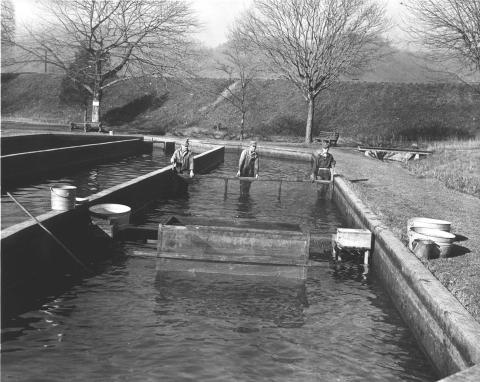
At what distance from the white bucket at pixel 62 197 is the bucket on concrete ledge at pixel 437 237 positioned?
6004 millimetres

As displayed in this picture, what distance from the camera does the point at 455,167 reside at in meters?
23.7

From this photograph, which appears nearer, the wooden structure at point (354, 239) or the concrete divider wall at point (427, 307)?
the concrete divider wall at point (427, 307)

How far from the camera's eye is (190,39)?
42.6 meters

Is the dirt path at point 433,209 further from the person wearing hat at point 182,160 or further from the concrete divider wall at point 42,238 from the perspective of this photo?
the concrete divider wall at point 42,238

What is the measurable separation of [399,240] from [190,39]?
114 feet

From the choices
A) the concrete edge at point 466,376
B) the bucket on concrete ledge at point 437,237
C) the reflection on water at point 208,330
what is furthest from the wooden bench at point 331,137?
the concrete edge at point 466,376

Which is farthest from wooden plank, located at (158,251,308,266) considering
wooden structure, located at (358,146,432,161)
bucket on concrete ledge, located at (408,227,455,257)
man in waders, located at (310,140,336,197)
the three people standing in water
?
wooden structure, located at (358,146,432,161)

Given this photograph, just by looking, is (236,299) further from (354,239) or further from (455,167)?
(455,167)

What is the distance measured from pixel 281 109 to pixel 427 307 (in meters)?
45.2

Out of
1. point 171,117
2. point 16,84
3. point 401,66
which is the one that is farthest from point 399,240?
point 401,66

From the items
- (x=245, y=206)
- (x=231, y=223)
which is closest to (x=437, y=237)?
(x=231, y=223)

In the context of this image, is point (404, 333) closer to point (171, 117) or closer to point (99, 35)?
point (99, 35)

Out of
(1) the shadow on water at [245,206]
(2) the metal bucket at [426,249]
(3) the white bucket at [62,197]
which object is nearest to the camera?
(2) the metal bucket at [426,249]

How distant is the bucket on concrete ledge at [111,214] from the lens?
1134cm
